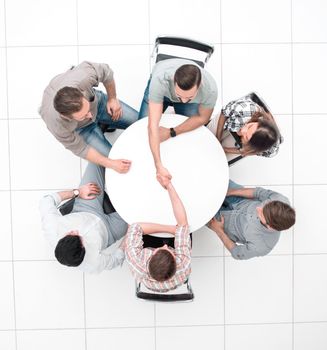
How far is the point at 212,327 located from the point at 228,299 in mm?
262

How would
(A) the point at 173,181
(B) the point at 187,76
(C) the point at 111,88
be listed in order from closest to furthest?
(B) the point at 187,76 → (A) the point at 173,181 → (C) the point at 111,88

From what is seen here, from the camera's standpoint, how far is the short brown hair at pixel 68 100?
85.4 inches

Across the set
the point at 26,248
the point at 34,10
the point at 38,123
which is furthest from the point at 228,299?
the point at 34,10

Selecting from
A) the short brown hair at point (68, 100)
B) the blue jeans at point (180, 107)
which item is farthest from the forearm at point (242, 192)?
the short brown hair at point (68, 100)

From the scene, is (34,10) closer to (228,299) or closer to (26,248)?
(26,248)

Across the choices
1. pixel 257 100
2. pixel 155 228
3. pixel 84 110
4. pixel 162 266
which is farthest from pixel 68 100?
pixel 257 100

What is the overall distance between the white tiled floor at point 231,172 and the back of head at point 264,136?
3.03 ft

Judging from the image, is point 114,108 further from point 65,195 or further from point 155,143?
point 65,195

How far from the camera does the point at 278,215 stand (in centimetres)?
227

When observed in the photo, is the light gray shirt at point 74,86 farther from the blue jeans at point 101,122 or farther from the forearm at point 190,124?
the forearm at point 190,124

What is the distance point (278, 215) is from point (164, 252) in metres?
0.67

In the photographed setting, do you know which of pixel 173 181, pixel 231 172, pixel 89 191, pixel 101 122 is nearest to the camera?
pixel 173 181

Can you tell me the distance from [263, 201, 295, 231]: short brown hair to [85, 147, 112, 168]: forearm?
0.98m

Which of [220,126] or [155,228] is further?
[220,126]
